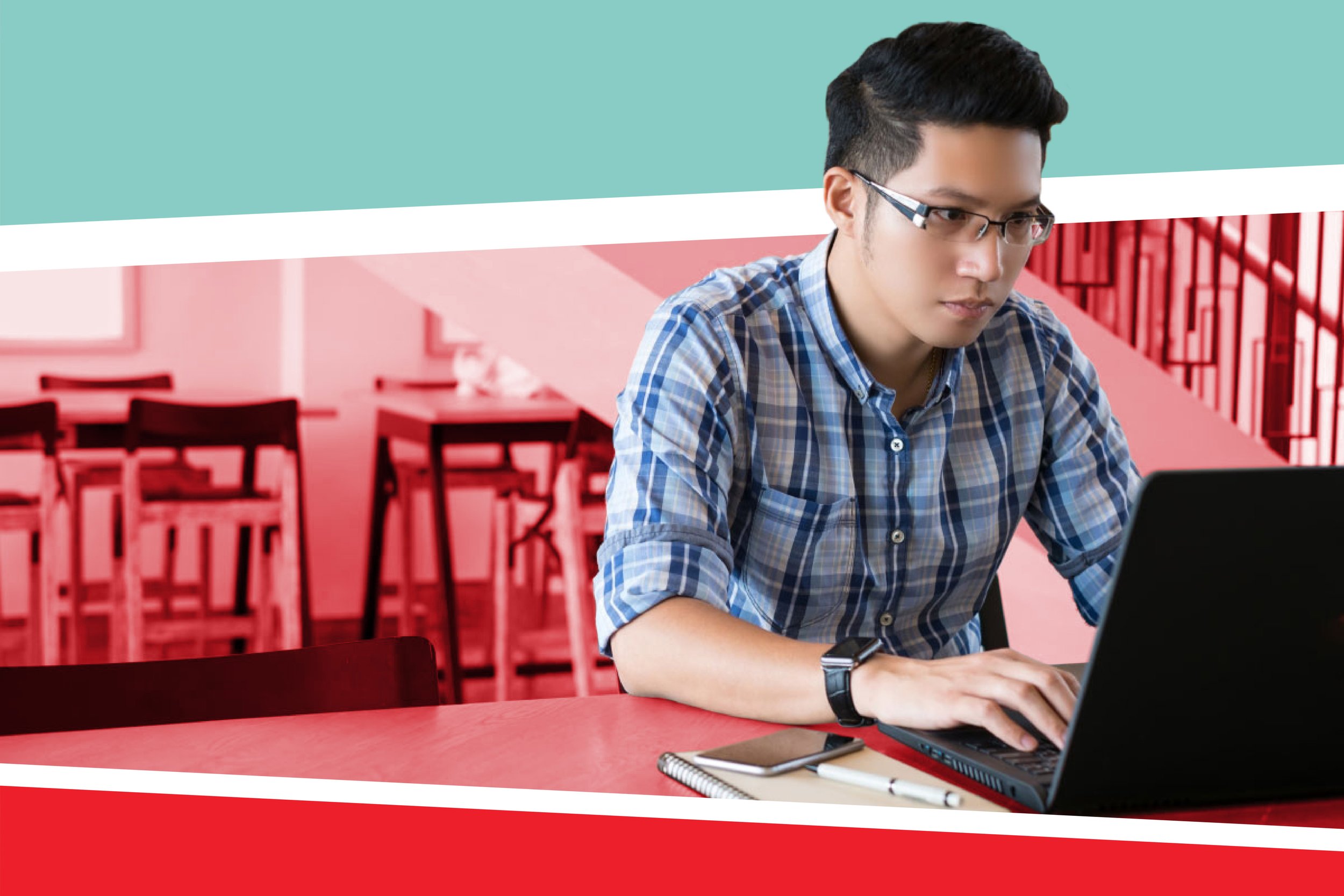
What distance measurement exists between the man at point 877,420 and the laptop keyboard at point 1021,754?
24 cm

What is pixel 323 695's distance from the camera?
1.32 meters

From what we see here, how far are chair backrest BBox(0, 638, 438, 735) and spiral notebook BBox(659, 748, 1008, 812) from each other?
43 centimetres

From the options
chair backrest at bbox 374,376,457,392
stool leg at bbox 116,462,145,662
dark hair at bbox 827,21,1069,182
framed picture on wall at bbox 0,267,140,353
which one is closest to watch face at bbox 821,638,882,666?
dark hair at bbox 827,21,1069,182

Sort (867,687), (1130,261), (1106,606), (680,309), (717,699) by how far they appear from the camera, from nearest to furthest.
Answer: (1106,606) < (867,687) < (717,699) < (680,309) < (1130,261)

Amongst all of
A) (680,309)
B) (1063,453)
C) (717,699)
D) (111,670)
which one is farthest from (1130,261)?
(111,670)

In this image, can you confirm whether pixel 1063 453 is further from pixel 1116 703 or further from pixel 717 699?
pixel 1116 703

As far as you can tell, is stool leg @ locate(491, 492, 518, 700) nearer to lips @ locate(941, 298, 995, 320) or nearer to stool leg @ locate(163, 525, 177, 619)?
stool leg @ locate(163, 525, 177, 619)

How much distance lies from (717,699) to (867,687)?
0.17 metres

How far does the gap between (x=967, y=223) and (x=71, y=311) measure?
4731mm

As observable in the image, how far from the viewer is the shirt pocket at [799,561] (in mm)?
1570

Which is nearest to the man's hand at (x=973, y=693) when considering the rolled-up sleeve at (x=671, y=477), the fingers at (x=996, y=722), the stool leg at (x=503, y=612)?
the fingers at (x=996, y=722)

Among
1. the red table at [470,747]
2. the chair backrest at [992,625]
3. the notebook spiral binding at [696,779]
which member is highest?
the notebook spiral binding at [696,779]

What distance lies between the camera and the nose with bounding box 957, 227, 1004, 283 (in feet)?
4.72

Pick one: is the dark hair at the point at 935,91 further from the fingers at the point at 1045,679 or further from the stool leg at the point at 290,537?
the stool leg at the point at 290,537
